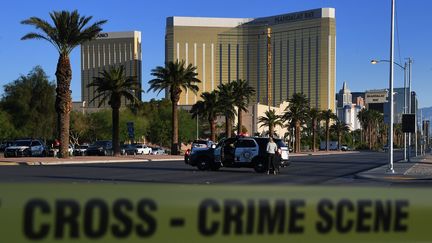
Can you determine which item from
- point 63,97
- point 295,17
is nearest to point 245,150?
point 63,97

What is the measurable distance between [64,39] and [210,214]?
3818 centimetres

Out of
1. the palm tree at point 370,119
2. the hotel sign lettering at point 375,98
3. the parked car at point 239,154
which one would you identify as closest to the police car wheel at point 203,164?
the parked car at point 239,154

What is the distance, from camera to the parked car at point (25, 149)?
44438 mm

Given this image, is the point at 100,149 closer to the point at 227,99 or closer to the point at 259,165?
the point at 227,99

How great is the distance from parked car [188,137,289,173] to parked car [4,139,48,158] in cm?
2316

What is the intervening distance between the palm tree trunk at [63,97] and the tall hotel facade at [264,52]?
10745 centimetres

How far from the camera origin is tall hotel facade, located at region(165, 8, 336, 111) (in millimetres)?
146625

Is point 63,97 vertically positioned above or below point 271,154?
above

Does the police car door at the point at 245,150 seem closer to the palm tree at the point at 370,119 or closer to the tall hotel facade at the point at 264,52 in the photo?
the palm tree at the point at 370,119

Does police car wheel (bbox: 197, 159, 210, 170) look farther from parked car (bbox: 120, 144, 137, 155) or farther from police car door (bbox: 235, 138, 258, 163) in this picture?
parked car (bbox: 120, 144, 137, 155)

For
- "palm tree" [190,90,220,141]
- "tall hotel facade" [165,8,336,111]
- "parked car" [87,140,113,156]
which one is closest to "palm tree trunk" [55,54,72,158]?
"parked car" [87,140,113,156]

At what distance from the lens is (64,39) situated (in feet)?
128

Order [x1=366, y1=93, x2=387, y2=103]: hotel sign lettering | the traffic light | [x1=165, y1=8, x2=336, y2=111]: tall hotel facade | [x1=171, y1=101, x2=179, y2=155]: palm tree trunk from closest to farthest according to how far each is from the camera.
→ the traffic light → [x1=171, y1=101, x2=179, y2=155]: palm tree trunk → [x1=165, y1=8, x2=336, y2=111]: tall hotel facade → [x1=366, y1=93, x2=387, y2=103]: hotel sign lettering

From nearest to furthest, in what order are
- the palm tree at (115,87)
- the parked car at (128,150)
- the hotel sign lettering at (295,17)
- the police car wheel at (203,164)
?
the police car wheel at (203,164) → the palm tree at (115,87) → the parked car at (128,150) → the hotel sign lettering at (295,17)
